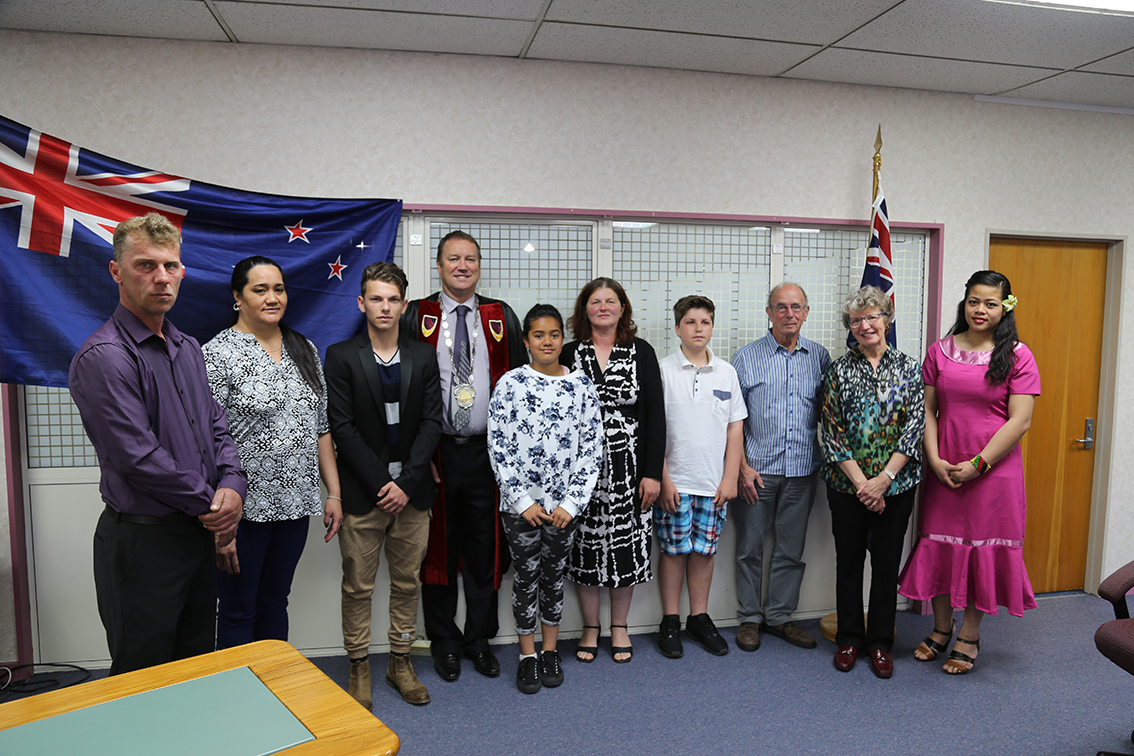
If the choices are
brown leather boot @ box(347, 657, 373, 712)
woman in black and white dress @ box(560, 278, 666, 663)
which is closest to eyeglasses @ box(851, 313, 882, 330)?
woman in black and white dress @ box(560, 278, 666, 663)

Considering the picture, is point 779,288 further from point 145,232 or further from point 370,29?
point 145,232

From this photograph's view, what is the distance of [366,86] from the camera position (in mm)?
2822

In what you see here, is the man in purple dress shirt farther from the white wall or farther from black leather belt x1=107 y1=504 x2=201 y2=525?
the white wall

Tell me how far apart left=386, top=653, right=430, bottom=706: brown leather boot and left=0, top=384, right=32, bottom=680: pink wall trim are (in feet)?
4.89

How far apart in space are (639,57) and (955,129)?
5.62 ft

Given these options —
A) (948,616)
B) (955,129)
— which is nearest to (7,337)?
(948,616)

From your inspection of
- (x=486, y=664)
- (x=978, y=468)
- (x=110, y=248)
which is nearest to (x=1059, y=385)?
(x=978, y=468)

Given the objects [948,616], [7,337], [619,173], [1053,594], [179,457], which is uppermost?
[619,173]

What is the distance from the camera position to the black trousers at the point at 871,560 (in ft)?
9.18

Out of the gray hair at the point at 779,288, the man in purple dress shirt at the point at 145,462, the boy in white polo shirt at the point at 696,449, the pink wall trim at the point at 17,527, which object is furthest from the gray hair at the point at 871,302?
the pink wall trim at the point at 17,527

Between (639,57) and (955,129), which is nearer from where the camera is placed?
(639,57)

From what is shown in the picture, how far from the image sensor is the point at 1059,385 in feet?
11.8

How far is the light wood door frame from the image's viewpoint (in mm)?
3592

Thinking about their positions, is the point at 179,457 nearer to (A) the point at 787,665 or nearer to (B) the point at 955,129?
(A) the point at 787,665
